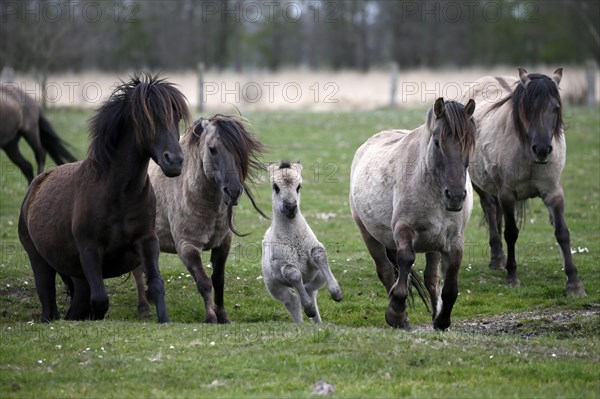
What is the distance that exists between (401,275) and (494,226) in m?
4.86

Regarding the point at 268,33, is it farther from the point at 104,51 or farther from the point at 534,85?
the point at 534,85

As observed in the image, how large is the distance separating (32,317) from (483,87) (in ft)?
23.8

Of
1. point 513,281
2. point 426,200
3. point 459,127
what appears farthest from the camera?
point 513,281

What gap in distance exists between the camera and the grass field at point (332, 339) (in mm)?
6414

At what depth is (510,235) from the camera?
457 inches

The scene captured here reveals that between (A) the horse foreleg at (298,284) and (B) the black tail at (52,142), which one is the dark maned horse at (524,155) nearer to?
(A) the horse foreleg at (298,284)

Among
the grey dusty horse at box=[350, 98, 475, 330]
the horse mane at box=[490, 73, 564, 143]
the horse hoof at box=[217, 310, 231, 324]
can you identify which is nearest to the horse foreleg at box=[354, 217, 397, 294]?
the grey dusty horse at box=[350, 98, 475, 330]

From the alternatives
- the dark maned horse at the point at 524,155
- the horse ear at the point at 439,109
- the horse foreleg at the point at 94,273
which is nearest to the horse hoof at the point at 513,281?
the dark maned horse at the point at 524,155

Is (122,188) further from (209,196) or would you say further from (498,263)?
(498,263)

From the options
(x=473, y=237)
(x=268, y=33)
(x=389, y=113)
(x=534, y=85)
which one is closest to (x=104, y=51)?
(x=268, y=33)

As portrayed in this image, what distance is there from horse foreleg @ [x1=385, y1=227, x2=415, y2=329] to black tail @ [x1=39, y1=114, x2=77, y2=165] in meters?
10.0

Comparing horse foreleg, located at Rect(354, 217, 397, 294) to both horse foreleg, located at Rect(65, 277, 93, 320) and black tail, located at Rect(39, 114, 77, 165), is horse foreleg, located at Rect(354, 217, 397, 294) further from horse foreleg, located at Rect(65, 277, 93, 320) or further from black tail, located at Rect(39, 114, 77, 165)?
black tail, located at Rect(39, 114, 77, 165)

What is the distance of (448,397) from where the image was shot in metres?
6.07

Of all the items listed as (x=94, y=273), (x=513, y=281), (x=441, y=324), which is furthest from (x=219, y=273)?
(x=513, y=281)
